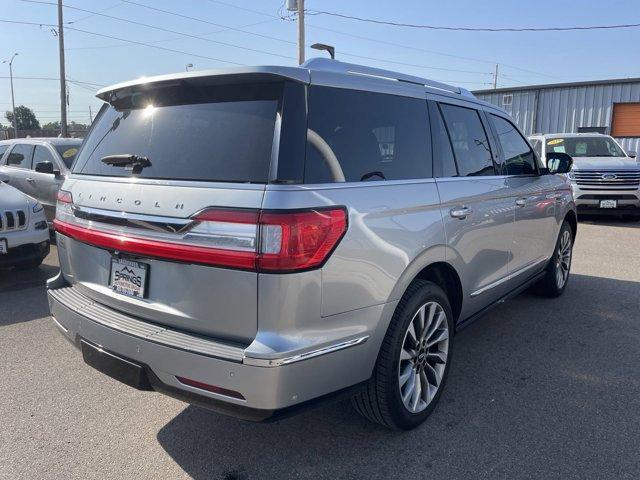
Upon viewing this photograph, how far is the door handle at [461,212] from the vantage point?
314 cm

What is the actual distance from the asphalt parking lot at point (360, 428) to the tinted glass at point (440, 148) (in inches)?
57.0

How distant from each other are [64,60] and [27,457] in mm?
29337

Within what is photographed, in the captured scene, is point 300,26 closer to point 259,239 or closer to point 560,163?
point 560,163

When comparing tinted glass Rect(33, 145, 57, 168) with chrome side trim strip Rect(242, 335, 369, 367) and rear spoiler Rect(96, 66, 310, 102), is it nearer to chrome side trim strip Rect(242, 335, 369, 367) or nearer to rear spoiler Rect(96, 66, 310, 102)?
rear spoiler Rect(96, 66, 310, 102)

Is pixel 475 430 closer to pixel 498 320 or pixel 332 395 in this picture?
pixel 332 395

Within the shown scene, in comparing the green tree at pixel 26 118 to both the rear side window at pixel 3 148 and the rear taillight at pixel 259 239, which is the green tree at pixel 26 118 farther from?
the rear taillight at pixel 259 239

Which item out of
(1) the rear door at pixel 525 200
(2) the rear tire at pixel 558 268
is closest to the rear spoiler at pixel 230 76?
(1) the rear door at pixel 525 200

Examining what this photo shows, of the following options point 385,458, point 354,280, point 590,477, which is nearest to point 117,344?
point 354,280

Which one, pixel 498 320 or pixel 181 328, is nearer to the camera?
pixel 181 328

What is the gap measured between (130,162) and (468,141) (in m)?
2.27

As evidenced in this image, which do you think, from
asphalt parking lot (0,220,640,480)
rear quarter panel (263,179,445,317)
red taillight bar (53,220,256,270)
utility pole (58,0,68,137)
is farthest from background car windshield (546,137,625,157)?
utility pole (58,0,68,137)

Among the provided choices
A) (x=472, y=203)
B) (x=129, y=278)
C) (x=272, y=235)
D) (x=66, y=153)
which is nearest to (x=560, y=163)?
Result: (x=472, y=203)

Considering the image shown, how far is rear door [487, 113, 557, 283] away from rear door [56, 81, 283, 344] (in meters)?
2.49

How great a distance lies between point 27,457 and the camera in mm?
2732
